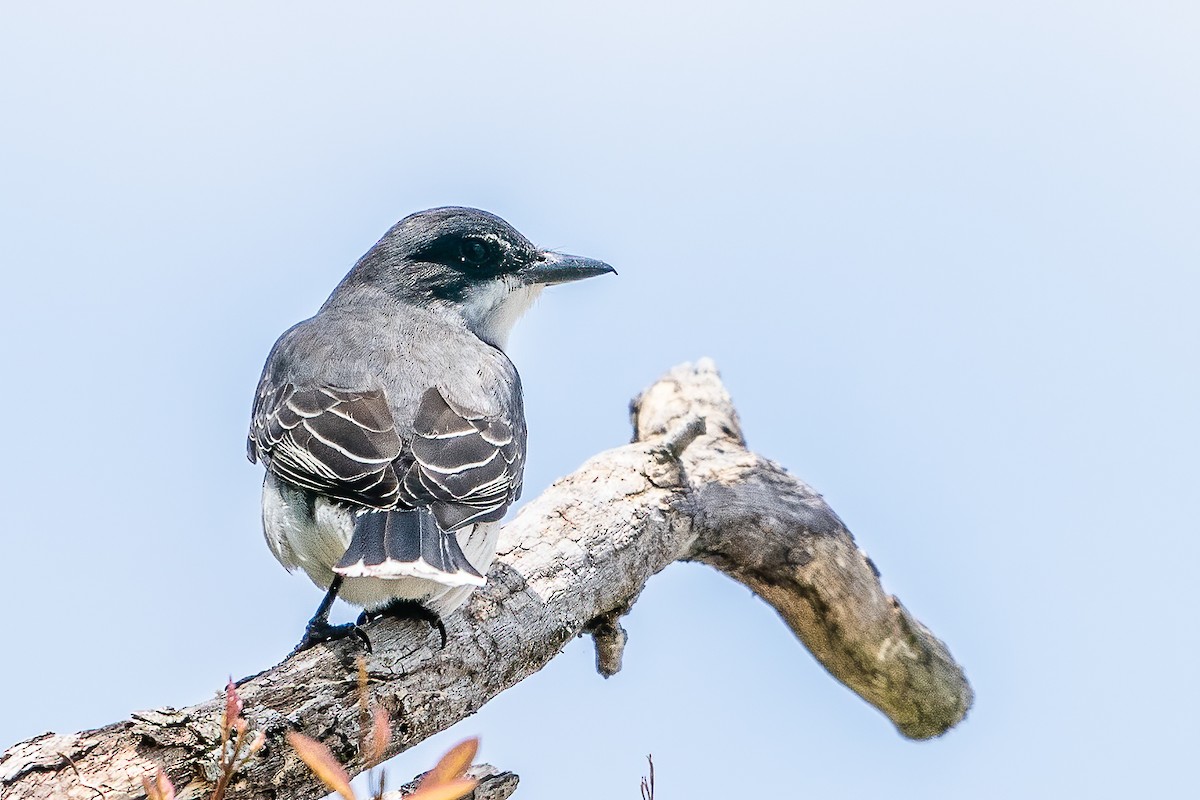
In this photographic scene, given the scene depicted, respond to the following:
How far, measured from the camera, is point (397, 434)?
4855mm

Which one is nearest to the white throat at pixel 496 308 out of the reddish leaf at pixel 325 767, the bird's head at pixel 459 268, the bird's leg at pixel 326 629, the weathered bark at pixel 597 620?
the bird's head at pixel 459 268

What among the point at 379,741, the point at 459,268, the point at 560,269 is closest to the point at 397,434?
the point at 459,268

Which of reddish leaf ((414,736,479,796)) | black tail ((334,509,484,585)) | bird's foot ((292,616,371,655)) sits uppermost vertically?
black tail ((334,509,484,585))

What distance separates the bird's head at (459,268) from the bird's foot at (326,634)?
2.13 meters

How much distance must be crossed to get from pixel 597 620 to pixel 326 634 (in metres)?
1.63

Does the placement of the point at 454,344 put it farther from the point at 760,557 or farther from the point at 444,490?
the point at 760,557

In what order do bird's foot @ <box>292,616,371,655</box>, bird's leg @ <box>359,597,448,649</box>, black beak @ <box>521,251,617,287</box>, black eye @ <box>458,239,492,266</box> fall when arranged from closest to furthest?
bird's foot @ <box>292,616,371,655</box>
bird's leg @ <box>359,597,448,649</box>
black eye @ <box>458,239,492,266</box>
black beak @ <box>521,251,617,287</box>

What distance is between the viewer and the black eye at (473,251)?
6500 mm

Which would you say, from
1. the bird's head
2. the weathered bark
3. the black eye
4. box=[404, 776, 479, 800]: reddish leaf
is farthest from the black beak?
box=[404, 776, 479, 800]: reddish leaf

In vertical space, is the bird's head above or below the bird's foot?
above

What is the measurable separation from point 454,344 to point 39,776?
290 cm

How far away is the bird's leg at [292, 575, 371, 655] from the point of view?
4.47 metres

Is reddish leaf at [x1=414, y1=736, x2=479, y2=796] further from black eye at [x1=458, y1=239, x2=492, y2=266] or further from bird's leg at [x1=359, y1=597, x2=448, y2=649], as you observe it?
black eye at [x1=458, y1=239, x2=492, y2=266]

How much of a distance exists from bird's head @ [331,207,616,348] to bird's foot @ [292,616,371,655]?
213 centimetres
